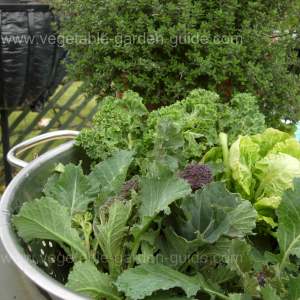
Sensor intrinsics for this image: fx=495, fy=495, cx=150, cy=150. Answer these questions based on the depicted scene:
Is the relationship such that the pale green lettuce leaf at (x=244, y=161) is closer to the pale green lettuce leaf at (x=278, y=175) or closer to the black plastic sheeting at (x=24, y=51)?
the pale green lettuce leaf at (x=278, y=175)

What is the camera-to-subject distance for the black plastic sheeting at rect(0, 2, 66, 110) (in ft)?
7.22

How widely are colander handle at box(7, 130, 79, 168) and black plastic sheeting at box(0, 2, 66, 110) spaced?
1097mm

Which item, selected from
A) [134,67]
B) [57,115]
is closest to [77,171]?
[134,67]

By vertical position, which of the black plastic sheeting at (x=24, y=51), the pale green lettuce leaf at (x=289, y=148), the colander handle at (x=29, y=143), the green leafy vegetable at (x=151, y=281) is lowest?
the black plastic sheeting at (x=24, y=51)

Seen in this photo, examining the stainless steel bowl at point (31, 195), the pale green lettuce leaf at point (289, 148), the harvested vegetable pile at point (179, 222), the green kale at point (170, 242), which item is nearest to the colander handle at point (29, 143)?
the stainless steel bowl at point (31, 195)

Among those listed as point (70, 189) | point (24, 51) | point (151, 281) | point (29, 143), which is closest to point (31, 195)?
point (70, 189)

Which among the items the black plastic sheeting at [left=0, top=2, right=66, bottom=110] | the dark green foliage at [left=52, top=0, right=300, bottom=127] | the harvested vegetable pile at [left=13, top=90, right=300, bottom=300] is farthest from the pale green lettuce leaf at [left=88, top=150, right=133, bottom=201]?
the black plastic sheeting at [left=0, top=2, right=66, bottom=110]

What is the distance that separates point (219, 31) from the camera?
4.25 ft

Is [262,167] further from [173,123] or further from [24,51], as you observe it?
[24,51]

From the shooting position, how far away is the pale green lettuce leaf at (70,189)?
0.91 m

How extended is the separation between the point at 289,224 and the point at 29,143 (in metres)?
0.61

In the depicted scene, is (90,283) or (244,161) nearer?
(90,283)

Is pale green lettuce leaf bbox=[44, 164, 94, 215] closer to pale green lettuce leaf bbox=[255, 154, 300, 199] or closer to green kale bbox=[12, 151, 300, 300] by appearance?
green kale bbox=[12, 151, 300, 300]

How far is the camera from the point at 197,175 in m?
0.85
